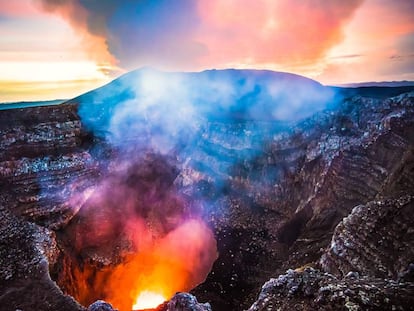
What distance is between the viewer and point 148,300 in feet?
151

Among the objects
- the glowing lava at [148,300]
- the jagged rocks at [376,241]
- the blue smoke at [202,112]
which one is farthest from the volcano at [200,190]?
the glowing lava at [148,300]

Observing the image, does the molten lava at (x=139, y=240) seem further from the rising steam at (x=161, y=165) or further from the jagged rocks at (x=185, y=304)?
the jagged rocks at (x=185, y=304)

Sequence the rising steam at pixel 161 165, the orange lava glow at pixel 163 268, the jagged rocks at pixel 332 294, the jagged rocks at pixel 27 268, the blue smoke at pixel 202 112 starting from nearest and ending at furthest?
the jagged rocks at pixel 332 294 → the jagged rocks at pixel 27 268 → the orange lava glow at pixel 163 268 → the rising steam at pixel 161 165 → the blue smoke at pixel 202 112

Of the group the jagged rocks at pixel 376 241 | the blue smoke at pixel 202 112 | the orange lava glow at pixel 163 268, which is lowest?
the orange lava glow at pixel 163 268

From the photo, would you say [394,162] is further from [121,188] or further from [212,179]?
[121,188]

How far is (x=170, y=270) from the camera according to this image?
49094 millimetres

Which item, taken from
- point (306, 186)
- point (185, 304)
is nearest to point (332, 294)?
point (185, 304)

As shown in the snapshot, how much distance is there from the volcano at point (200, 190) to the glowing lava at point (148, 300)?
1.16 ft

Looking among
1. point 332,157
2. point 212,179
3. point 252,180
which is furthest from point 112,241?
point 332,157

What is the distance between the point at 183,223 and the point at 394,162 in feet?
93.5

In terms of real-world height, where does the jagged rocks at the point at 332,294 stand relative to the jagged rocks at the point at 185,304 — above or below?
above

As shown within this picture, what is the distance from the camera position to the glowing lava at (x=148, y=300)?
45.1 metres

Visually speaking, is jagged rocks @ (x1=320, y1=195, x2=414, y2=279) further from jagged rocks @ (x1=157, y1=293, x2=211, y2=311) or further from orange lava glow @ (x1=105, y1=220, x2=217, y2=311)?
orange lava glow @ (x1=105, y1=220, x2=217, y2=311)

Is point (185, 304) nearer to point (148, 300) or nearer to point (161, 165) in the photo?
point (148, 300)
